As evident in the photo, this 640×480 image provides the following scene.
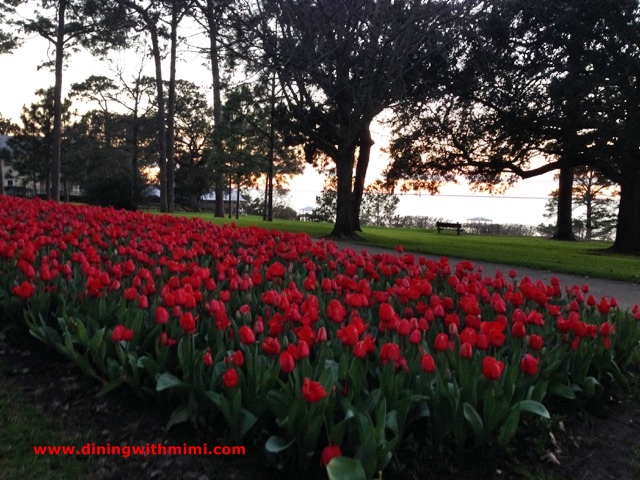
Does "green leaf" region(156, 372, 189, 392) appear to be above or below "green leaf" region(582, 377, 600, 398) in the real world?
above

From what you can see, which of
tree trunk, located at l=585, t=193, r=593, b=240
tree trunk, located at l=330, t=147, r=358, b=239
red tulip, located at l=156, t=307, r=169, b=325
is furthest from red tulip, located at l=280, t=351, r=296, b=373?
tree trunk, located at l=585, t=193, r=593, b=240

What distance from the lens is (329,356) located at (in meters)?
3.00

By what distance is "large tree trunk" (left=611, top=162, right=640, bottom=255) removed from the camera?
19.3 meters

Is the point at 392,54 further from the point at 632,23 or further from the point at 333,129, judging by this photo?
the point at 632,23

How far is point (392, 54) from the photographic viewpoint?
13383 millimetres

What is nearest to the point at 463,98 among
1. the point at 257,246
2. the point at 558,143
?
the point at 558,143

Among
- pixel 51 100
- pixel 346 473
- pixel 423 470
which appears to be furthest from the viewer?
pixel 51 100

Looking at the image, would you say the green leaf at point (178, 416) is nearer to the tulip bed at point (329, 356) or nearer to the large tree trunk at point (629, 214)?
the tulip bed at point (329, 356)

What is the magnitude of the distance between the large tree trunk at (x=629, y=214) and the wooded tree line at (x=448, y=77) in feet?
0.16

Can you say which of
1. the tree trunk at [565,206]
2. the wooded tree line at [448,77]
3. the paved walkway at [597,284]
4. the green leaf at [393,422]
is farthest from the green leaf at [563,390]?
the tree trunk at [565,206]

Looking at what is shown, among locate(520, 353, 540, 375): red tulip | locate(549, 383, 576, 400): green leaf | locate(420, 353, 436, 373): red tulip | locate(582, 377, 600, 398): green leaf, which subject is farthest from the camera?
locate(582, 377, 600, 398): green leaf

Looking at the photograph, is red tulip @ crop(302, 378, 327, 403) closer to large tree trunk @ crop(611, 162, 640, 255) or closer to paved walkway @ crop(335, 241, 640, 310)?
paved walkway @ crop(335, 241, 640, 310)

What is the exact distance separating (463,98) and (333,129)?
15.0 feet

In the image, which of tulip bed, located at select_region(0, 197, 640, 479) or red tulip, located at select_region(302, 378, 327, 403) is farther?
tulip bed, located at select_region(0, 197, 640, 479)
